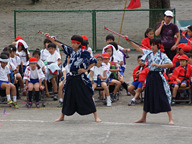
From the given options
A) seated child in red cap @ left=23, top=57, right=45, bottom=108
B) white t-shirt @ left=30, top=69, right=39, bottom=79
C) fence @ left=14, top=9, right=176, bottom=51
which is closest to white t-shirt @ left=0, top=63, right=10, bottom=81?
seated child in red cap @ left=23, top=57, right=45, bottom=108

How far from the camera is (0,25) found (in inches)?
856

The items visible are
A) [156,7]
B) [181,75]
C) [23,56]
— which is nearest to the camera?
[181,75]

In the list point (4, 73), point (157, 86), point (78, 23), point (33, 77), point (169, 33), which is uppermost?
point (78, 23)

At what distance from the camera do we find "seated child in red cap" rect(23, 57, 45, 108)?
10.2 metres

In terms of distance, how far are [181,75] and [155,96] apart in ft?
7.93

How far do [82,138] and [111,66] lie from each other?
14.8 ft

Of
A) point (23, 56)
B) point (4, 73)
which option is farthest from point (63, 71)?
point (23, 56)

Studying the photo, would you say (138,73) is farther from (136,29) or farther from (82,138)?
(136,29)

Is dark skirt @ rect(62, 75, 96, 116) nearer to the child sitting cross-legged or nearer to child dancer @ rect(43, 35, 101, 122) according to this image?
child dancer @ rect(43, 35, 101, 122)

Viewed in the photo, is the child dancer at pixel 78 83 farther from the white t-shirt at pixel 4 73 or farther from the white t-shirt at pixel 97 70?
the white t-shirt at pixel 4 73

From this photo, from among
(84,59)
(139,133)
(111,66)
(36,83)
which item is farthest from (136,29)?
(139,133)

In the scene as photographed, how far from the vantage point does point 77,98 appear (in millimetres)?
8227

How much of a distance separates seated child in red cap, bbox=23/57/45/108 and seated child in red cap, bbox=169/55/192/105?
336 centimetres

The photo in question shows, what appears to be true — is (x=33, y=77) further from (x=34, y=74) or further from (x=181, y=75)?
(x=181, y=75)
